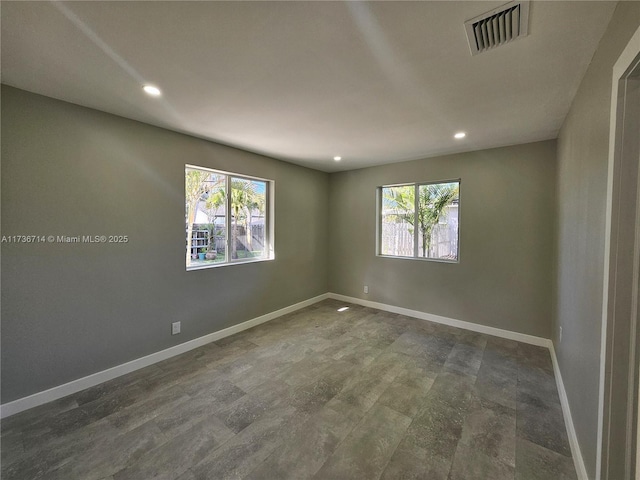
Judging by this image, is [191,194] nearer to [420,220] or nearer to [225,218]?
[225,218]

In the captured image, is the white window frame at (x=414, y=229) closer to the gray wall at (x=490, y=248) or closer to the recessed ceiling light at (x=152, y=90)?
the gray wall at (x=490, y=248)

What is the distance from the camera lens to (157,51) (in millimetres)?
1541

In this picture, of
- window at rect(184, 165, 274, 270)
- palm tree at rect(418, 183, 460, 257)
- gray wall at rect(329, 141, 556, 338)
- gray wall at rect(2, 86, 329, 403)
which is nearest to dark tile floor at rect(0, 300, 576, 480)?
gray wall at rect(2, 86, 329, 403)

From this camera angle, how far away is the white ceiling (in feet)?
4.17

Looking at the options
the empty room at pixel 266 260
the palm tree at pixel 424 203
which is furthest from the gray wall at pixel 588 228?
the palm tree at pixel 424 203

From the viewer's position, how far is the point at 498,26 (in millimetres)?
1348

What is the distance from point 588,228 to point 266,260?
345 cm

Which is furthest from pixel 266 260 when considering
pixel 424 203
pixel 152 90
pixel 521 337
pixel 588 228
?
pixel 521 337

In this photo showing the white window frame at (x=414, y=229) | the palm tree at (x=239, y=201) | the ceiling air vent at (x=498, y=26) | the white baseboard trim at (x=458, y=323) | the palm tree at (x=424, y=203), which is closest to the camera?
the ceiling air vent at (x=498, y=26)

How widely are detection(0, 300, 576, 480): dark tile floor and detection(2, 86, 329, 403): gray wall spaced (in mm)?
366

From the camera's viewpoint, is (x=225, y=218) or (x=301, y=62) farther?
(x=225, y=218)

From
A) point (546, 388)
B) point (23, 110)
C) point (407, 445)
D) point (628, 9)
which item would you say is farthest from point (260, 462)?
point (23, 110)

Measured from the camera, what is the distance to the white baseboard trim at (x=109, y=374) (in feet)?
6.51

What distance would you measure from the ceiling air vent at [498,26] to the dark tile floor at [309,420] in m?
2.51
